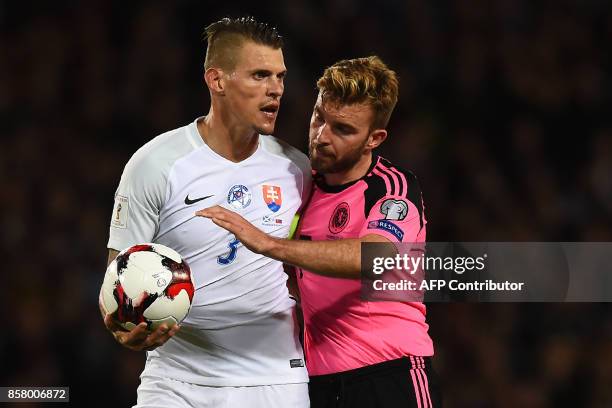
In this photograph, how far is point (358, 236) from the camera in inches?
179

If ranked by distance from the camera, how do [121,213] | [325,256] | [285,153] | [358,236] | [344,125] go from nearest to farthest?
[325,256], [121,213], [358,236], [344,125], [285,153]

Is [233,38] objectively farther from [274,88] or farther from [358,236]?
[358,236]

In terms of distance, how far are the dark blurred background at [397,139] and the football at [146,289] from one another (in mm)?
3908

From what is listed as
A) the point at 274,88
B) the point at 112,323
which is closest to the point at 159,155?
the point at 274,88

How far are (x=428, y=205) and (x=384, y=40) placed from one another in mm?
2070

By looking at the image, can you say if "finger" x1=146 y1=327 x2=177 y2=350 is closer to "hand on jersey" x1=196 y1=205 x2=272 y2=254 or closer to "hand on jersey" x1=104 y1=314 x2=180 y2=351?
"hand on jersey" x1=104 y1=314 x2=180 y2=351

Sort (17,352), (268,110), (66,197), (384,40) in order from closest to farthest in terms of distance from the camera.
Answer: (268,110) → (17,352) → (66,197) → (384,40)

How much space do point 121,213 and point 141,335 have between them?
636 millimetres

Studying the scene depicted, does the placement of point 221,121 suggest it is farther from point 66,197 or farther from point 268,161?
point 66,197

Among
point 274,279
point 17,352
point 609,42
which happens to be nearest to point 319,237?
point 274,279

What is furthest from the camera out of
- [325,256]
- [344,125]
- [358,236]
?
[344,125]

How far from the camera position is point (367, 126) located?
472cm

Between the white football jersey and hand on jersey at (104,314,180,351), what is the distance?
1.39 ft

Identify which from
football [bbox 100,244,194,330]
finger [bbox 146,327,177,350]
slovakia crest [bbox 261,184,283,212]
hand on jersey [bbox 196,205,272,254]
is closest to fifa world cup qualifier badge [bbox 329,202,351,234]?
slovakia crest [bbox 261,184,283,212]
